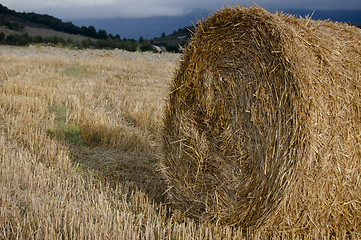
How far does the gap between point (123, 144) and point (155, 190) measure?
178 centimetres

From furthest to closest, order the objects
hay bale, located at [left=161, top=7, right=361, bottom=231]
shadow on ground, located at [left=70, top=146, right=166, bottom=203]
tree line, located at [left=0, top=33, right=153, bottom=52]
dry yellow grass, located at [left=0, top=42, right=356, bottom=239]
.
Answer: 1. tree line, located at [left=0, top=33, right=153, bottom=52]
2. shadow on ground, located at [left=70, top=146, right=166, bottom=203]
3. dry yellow grass, located at [left=0, top=42, right=356, bottom=239]
4. hay bale, located at [left=161, top=7, right=361, bottom=231]

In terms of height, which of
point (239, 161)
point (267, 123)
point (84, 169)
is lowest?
point (84, 169)

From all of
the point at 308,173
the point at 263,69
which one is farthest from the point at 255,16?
the point at 308,173

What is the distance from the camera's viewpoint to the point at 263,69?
3.63 metres

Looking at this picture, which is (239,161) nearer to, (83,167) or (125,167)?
(125,167)

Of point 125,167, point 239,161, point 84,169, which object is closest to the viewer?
point 239,161

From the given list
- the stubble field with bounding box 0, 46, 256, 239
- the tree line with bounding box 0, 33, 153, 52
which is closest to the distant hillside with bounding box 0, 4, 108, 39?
the tree line with bounding box 0, 33, 153, 52

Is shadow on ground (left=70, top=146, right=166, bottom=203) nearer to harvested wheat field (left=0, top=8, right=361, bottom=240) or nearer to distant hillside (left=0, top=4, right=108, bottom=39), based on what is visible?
harvested wheat field (left=0, top=8, right=361, bottom=240)

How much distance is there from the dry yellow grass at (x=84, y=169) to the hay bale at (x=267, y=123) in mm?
318

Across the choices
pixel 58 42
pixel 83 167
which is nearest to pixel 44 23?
pixel 58 42

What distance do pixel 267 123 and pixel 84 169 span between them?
2.98 metres

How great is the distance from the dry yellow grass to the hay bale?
1.04ft

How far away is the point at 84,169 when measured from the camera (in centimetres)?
536

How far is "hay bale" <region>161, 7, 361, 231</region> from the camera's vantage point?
11.0ft
